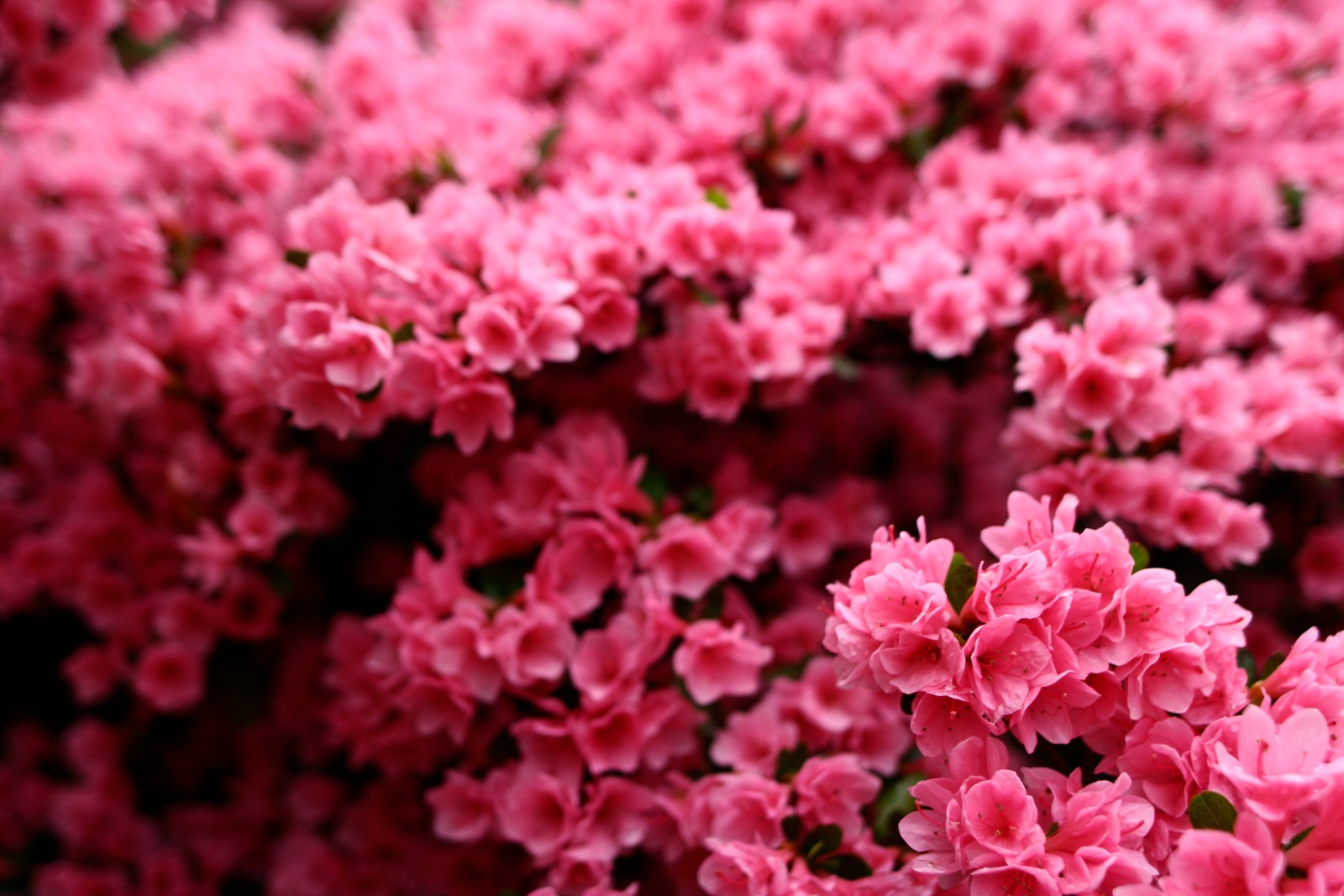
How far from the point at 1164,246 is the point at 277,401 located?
1.53 meters

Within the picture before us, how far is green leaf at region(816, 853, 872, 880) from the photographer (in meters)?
1.14

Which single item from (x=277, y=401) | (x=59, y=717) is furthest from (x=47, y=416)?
(x=277, y=401)

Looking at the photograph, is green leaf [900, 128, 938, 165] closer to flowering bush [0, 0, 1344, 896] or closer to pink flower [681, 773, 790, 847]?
flowering bush [0, 0, 1344, 896]

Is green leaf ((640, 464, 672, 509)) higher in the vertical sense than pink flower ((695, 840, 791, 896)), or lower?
higher

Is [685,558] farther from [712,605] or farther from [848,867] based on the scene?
[848,867]

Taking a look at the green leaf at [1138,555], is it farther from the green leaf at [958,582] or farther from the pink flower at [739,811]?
the pink flower at [739,811]

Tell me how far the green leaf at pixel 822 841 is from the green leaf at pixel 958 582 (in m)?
0.39

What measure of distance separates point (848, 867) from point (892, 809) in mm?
148

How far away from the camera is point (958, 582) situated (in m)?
0.93

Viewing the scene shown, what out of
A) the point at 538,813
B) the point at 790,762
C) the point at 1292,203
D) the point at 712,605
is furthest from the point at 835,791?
the point at 1292,203

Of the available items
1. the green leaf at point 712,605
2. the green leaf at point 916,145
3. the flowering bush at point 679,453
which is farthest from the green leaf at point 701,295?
the green leaf at point 916,145

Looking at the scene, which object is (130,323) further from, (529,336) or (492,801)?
(492,801)

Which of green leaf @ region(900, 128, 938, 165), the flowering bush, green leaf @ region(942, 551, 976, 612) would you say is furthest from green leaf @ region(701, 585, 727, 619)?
green leaf @ region(900, 128, 938, 165)

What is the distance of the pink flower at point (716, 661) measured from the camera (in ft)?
4.33
